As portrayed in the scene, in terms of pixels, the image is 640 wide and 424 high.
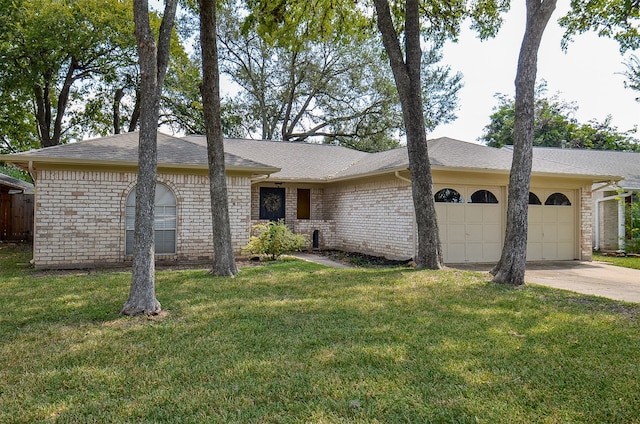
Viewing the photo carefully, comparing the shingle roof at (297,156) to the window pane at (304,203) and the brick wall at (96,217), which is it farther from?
the brick wall at (96,217)

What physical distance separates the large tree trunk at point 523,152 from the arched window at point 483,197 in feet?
13.1

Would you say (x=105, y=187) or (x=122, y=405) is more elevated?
(x=105, y=187)

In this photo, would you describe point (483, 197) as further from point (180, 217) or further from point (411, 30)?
point (180, 217)

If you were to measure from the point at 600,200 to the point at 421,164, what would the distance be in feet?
34.3

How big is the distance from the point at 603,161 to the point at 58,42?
23247 millimetres

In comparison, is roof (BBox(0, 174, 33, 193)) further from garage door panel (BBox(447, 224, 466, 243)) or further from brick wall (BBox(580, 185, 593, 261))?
brick wall (BBox(580, 185, 593, 261))

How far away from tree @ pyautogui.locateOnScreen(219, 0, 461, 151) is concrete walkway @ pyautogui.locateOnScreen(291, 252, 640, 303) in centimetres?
1756

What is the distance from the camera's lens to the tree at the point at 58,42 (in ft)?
53.8

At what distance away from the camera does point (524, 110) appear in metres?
8.52

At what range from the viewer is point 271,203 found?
16.5 metres

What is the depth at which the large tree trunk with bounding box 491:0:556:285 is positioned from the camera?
8.36 meters

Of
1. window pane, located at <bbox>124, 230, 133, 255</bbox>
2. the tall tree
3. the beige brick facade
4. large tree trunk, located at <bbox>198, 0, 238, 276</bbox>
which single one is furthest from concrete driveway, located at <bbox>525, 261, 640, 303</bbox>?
window pane, located at <bbox>124, 230, 133, 255</bbox>

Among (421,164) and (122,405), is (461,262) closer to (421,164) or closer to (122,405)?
(421,164)

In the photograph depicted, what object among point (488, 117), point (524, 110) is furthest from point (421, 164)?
point (488, 117)
